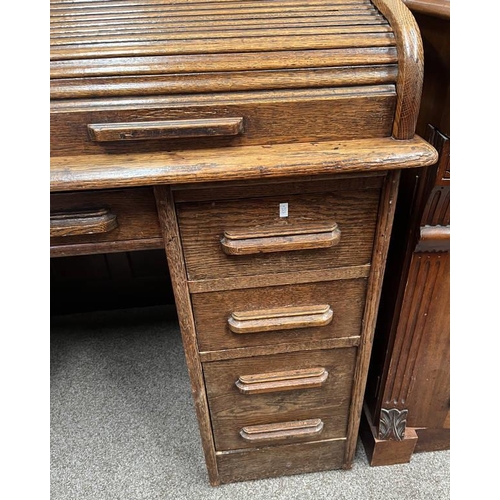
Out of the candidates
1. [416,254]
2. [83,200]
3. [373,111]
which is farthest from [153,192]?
[416,254]

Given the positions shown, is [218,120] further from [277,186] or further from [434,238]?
[434,238]

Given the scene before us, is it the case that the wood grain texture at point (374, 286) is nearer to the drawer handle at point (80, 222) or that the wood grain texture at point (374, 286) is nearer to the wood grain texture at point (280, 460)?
the wood grain texture at point (280, 460)

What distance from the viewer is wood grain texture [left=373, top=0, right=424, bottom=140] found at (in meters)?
0.55

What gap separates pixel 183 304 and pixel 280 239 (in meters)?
0.19

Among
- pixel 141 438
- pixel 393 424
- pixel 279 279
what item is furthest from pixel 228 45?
pixel 141 438

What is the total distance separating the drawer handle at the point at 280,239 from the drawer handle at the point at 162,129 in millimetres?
152

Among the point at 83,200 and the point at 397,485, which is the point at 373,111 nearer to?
the point at 83,200

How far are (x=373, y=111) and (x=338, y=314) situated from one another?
1.13 feet

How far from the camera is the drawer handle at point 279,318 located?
731 millimetres

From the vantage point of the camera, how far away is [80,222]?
59 centimetres

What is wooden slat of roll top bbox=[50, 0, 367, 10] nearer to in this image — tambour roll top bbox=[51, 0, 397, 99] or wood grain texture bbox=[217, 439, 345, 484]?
A: tambour roll top bbox=[51, 0, 397, 99]

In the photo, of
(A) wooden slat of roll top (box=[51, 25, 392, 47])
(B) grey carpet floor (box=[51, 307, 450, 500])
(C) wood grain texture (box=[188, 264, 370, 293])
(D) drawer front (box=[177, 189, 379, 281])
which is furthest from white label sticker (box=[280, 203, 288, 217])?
(B) grey carpet floor (box=[51, 307, 450, 500])

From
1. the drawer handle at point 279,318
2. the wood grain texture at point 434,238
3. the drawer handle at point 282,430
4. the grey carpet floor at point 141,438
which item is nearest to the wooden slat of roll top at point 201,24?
the wood grain texture at point 434,238

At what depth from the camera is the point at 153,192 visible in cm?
59
